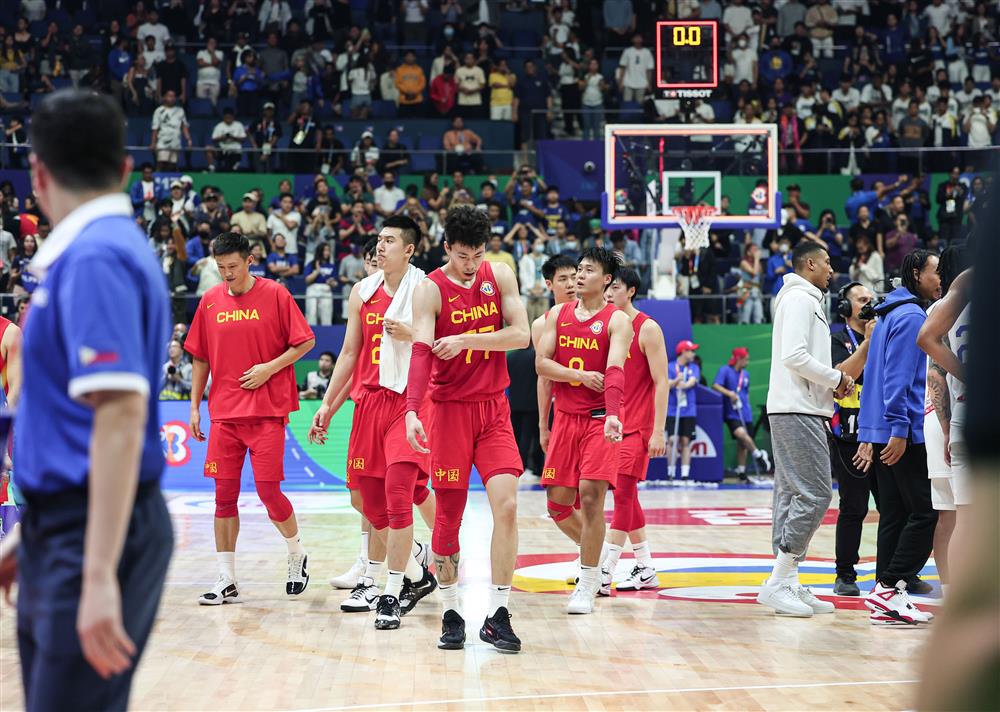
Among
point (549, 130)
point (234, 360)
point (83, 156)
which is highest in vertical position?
point (549, 130)

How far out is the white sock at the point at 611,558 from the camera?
8.54 metres

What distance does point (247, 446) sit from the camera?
27.7 ft

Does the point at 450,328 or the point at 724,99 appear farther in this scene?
the point at 724,99

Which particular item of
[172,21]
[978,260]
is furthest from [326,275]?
[978,260]

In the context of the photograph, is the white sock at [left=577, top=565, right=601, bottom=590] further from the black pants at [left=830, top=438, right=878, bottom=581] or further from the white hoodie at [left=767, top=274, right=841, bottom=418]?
the black pants at [left=830, top=438, right=878, bottom=581]

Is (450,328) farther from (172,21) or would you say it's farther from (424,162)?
(172,21)

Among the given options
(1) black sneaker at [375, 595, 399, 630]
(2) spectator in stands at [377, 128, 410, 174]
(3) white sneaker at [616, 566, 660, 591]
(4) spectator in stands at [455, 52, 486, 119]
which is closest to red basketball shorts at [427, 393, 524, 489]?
(1) black sneaker at [375, 595, 399, 630]

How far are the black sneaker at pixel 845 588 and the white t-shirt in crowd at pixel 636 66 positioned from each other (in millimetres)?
16869

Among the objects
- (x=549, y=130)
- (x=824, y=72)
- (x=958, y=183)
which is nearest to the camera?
(x=958, y=183)

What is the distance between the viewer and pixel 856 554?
861 cm

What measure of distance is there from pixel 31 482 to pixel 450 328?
14.1 feet

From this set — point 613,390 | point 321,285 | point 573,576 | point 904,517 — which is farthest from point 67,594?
point 321,285

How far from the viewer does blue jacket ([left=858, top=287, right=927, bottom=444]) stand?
7434mm

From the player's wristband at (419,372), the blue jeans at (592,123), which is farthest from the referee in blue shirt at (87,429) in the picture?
the blue jeans at (592,123)
